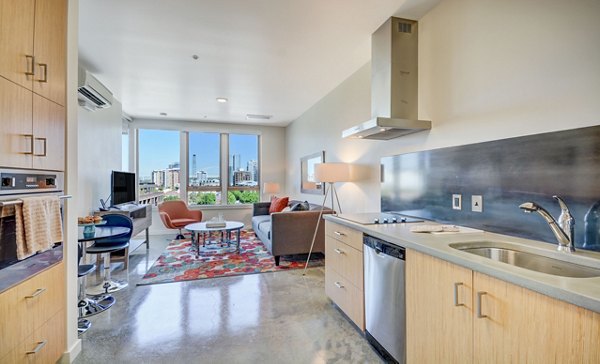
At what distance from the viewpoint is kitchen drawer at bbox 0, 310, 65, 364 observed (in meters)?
1.32

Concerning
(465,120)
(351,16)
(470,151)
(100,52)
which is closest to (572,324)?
(470,151)

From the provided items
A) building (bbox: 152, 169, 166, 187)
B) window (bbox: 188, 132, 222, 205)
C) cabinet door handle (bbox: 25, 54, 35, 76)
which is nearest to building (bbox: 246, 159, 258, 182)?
window (bbox: 188, 132, 222, 205)

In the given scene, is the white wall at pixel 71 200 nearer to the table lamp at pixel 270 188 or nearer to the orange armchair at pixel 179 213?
the orange armchair at pixel 179 213

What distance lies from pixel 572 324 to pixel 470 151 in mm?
1294

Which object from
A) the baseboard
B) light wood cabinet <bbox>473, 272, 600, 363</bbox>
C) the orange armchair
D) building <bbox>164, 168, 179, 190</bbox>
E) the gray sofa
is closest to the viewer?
light wood cabinet <bbox>473, 272, 600, 363</bbox>

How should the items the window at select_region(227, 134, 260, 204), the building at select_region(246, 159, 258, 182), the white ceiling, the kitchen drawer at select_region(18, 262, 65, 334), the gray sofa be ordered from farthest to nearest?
the building at select_region(246, 159, 258, 182)
the window at select_region(227, 134, 260, 204)
the gray sofa
the white ceiling
the kitchen drawer at select_region(18, 262, 65, 334)

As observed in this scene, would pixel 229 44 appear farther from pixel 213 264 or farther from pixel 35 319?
pixel 213 264

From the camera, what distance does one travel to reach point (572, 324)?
833mm

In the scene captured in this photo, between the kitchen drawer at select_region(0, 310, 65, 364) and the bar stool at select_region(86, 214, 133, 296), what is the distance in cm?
135

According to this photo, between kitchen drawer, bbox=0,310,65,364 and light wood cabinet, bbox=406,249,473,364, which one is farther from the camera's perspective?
kitchen drawer, bbox=0,310,65,364

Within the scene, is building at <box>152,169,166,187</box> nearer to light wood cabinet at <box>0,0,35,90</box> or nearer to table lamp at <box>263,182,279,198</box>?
table lamp at <box>263,182,279,198</box>

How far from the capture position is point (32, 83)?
56.4 inches

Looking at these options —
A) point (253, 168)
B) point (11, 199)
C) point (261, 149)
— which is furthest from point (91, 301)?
point (261, 149)

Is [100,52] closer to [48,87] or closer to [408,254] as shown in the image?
[48,87]
